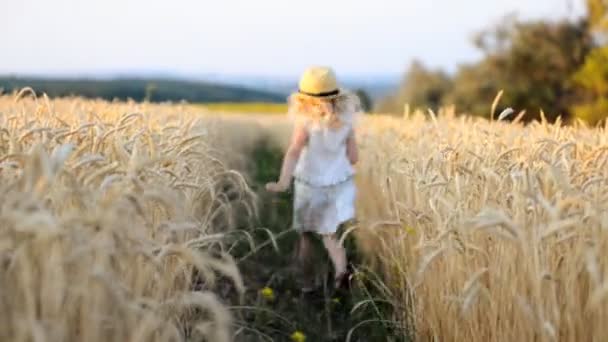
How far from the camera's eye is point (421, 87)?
4388cm

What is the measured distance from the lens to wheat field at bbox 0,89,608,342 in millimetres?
2213

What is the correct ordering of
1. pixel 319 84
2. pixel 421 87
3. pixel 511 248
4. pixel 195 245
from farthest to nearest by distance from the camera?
pixel 421 87 → pixel 319 84 → pixel 511 248 → pixel 195 245

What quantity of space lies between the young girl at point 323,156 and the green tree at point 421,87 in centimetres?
3660

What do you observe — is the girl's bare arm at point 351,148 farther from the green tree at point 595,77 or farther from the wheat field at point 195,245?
the green tree at point 595,77

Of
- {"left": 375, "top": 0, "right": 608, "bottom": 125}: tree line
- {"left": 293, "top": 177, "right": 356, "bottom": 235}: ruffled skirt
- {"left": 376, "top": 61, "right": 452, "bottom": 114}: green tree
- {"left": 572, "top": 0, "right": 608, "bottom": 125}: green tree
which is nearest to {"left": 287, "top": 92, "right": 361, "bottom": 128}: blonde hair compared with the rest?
{"left": 293, "top": 177, "right": 356, "bottom": 235}: ruffled skirt

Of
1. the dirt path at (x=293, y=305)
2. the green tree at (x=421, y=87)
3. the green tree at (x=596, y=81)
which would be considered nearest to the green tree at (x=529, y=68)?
the green tree at (x=596, y=81)

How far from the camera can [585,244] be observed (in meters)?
3.01

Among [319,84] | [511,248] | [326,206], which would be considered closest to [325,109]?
[319,84]

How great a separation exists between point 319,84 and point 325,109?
17 centimetres

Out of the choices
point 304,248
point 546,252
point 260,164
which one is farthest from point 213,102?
point 546,252

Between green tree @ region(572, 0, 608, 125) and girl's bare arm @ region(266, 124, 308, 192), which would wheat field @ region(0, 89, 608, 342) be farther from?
green tree @ region(572, 0, 608, 125)

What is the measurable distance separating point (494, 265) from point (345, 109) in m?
2.33

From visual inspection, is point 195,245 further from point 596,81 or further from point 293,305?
point 596,81

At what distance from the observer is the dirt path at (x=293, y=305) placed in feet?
15.0
